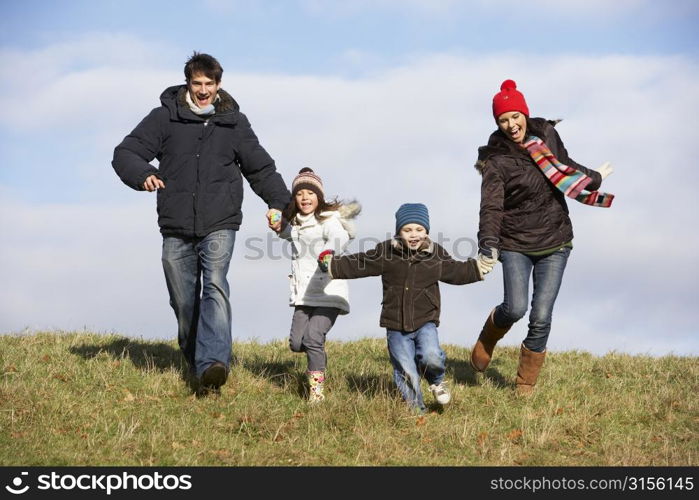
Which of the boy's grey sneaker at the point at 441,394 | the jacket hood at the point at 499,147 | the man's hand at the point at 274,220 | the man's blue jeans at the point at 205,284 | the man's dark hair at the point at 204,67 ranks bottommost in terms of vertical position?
the boy's grey sneaker at the point at 441,394

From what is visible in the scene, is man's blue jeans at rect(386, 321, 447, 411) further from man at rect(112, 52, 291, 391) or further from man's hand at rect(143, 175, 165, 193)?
man's hand at rect(143, 175, 165, 193)

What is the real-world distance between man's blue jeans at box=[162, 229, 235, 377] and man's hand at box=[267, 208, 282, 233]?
397mm

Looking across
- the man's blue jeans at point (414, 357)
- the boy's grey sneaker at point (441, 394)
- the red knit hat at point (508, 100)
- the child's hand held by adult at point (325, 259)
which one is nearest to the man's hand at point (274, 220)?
the child's hand held by adult at point (325, 259)

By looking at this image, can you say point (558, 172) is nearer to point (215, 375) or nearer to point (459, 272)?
point (459, 272)

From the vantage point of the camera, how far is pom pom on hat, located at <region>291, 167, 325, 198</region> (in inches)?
366

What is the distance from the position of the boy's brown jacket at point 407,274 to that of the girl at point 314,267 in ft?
1.49

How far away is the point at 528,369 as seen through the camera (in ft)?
32.6

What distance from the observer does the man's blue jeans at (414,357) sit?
8594 millimetres

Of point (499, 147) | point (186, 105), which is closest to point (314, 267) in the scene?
point (186, 105)

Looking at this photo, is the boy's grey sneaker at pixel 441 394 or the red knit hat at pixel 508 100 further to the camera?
the red knit hat at pixel 508 100

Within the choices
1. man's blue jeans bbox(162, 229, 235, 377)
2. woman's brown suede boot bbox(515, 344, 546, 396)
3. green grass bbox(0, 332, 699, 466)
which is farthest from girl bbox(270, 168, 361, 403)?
woman's brown suede boot bbox(515, 344, 546, 396)

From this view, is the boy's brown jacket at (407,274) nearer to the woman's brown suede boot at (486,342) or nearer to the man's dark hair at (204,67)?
the woman's brown suede boot at (486,342)
